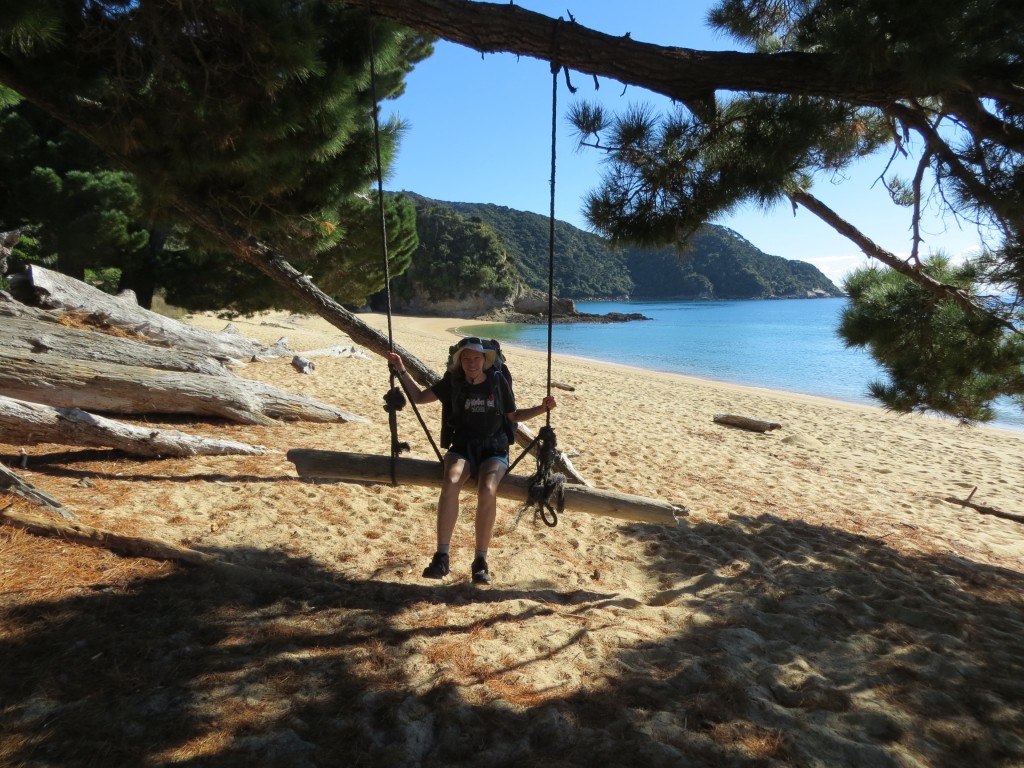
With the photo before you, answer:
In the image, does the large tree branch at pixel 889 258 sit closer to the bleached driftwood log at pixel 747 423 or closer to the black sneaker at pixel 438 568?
the black sneaker at pixel 438 568

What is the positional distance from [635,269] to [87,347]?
107 m

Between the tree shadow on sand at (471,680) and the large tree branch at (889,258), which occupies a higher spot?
the large tree branch at (889,258)

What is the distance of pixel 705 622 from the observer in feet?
10.7

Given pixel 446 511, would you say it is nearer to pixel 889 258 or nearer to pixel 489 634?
pixel 489 634

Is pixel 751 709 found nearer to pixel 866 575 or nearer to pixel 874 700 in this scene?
pixel 874 700

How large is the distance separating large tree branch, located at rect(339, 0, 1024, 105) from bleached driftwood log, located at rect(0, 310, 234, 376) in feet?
14.6

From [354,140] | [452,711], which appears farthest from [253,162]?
[452,711]

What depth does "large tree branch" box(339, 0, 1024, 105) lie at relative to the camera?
2.87 metres

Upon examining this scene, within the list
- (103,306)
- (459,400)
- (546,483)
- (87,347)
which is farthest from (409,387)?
(103,306)

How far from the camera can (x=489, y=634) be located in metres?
2.90

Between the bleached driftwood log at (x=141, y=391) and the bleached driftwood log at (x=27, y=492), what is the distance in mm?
2184

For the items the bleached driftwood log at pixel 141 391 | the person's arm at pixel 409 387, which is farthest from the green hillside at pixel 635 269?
the person's arm at pixel 409 387

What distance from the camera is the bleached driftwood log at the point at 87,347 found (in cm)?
527

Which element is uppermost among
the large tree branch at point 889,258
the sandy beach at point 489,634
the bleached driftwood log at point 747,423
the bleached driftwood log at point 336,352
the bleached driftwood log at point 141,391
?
the large tree branch at point 889,258
